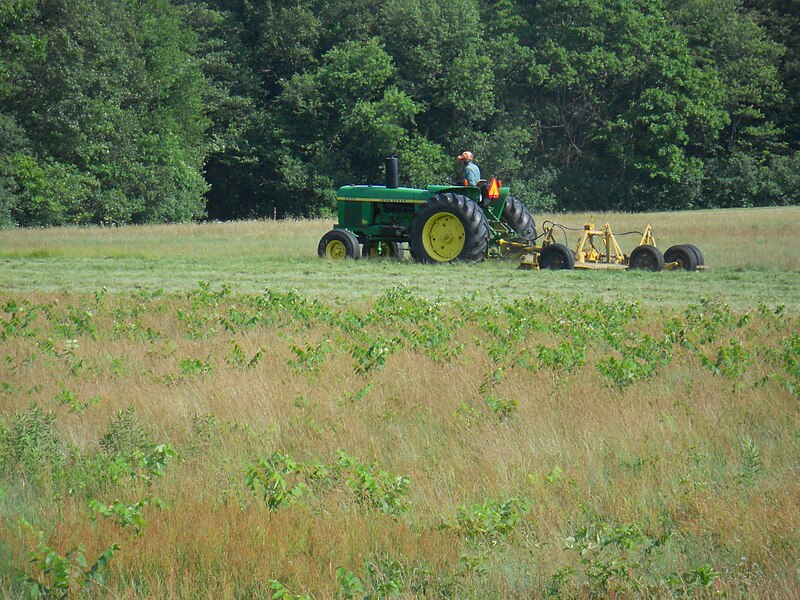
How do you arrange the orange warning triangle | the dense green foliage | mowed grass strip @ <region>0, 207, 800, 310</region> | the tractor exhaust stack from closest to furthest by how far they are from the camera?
mowed grass strip @ <region>0, 207, 800, 310</region>, the orange warning triangle, the tractor exhaust stack, the dense green foliage

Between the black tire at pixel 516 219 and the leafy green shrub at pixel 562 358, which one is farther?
the black tire at pixel 516 219

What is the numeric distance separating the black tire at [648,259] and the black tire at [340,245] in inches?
200

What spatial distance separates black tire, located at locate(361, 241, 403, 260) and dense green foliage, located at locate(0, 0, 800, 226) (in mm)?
22389

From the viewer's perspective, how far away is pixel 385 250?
19.7 m

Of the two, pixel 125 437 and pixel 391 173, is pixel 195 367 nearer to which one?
pixel 125 437

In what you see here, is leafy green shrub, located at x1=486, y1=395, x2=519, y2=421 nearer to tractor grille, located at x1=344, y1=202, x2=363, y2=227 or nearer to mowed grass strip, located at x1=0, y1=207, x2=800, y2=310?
mowed grass strip, located at x1=0, y1=207, x2=800, y2=310

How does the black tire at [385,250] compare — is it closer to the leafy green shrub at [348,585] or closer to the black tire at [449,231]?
the black tire at [449,231]

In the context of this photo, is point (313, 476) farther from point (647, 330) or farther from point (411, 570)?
point (647, 330)

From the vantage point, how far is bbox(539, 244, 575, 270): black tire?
16.7m

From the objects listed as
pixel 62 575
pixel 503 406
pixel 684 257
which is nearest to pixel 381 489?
pixel 62 575

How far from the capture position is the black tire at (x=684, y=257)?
1655 cm

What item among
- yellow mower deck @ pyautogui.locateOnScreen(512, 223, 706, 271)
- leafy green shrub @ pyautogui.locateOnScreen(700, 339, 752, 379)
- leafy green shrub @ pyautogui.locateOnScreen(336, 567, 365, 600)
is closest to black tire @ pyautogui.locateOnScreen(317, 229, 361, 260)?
yellow mower deck @ pyautogui.locateOnScreen(512, 223, 706, 271)

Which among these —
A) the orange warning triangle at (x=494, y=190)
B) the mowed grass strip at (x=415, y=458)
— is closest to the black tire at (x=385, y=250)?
the orange warning triangle at (x=494, y=190)

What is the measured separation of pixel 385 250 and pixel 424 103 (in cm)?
2952
